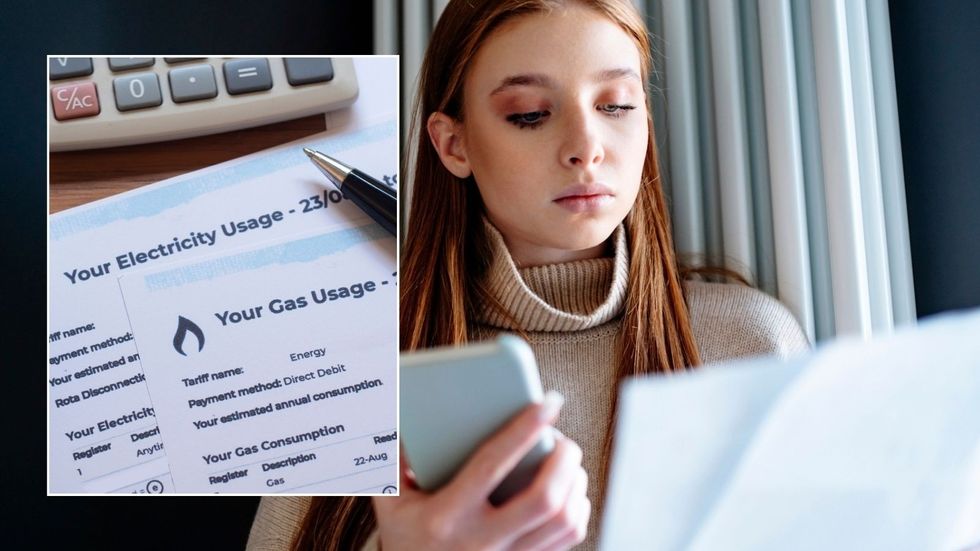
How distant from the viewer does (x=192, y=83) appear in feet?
1.91

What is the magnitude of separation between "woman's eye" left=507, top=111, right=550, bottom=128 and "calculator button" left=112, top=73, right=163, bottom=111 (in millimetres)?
254

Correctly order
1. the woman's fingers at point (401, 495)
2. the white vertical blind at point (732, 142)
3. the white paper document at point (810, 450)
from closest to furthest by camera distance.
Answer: the white paper document at point (810, 450), the woman's fingers at point (401, 495), the white vertical blind at point (732, 142)

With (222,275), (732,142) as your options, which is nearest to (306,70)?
(222,275)

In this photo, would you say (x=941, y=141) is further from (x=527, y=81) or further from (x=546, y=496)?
(x=546, y=496)

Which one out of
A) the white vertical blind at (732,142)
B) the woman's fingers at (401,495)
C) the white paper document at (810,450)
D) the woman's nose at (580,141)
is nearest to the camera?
the white paper document at (810,450)

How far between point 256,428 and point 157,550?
295 millimetres

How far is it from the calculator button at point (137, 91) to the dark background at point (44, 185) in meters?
0.19

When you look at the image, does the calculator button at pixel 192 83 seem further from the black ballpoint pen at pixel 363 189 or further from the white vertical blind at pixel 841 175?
the white vertical blind at pixel 841 175

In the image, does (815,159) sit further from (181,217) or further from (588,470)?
(181,217)

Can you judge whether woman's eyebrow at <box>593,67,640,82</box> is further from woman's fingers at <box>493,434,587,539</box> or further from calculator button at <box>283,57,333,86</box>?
woman's fingers at <box>493,434,587,539</box>

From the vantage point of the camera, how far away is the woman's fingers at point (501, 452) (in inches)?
15.7

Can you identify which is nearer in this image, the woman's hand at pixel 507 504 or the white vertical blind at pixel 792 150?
the woman's hand at pixel 507 504

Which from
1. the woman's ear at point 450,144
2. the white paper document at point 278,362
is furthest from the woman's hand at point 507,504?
the woman's ear at point 450,144

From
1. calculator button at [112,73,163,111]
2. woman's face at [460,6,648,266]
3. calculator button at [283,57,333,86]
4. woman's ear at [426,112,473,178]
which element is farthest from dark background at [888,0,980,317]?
calculator button at [112,73,163,111]
